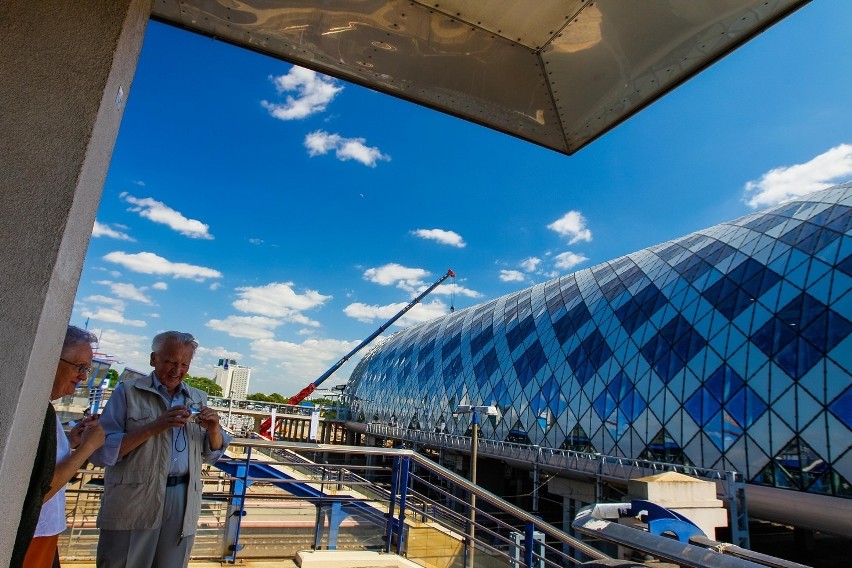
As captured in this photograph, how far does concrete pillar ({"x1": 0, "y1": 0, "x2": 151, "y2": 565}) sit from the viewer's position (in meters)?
1.24

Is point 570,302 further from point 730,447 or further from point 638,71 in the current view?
point 638,71

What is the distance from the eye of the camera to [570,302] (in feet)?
107

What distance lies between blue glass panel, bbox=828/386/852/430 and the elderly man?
750 inches

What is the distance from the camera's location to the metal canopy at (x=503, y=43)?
2205 mm

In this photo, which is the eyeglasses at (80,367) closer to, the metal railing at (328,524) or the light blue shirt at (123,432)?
the light blue shirt at (123,432)

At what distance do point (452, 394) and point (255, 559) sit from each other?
34.8m

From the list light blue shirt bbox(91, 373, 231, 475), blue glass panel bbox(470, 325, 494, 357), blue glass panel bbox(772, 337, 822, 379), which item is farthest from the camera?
blue glass panel bbox(470, 325, 494, 357)

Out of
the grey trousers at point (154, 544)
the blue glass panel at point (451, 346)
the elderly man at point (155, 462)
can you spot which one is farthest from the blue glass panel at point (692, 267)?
the grey trousers at point (154, 544)

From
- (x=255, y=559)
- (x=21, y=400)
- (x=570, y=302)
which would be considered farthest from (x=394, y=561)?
(x=570, y=302)

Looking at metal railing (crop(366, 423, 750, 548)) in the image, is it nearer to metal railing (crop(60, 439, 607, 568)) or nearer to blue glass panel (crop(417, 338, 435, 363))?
blue glass panel (crop(417, 338, 435, 363))

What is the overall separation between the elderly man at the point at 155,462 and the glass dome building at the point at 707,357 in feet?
61.5

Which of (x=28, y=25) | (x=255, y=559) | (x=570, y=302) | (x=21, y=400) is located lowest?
(x=255, y=559)

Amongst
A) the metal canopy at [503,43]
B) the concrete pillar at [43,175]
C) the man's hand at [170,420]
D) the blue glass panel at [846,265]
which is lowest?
the man's hand at [170,420]

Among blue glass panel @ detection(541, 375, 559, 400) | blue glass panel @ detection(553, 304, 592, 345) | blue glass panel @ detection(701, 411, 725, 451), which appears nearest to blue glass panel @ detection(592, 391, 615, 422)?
blue glass panel @ detection(541, 375, 559, 400)
